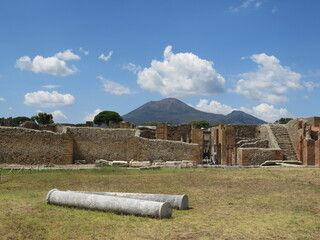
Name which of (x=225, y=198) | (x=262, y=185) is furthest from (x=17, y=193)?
(x=262, y=185)

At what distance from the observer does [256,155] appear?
27406mm

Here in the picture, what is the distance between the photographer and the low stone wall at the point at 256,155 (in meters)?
27.2

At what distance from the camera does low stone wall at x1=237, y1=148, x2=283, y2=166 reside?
89.4 feet

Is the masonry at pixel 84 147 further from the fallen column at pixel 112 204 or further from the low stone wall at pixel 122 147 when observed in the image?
the fallen column at pixel 112 204

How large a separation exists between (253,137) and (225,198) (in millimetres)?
25334

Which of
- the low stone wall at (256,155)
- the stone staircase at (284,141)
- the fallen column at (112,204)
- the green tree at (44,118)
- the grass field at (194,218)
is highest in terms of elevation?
the green tree at (44,118)

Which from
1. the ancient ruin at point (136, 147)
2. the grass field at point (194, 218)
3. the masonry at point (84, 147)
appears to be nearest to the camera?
the grass field at point (194, 218)

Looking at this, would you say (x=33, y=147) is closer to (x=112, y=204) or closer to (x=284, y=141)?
(x=284, y=141)

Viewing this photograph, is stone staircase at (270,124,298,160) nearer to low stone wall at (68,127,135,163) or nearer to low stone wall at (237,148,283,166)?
low stone wall at (237,148,283,166)

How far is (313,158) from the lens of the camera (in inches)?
1078

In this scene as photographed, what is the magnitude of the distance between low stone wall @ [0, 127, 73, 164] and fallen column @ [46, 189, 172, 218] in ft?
62.0

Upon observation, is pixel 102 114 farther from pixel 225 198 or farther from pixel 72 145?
pixel 225 198

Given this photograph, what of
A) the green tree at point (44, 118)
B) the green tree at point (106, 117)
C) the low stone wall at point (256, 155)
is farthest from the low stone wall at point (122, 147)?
the green tree at point (106, 117)

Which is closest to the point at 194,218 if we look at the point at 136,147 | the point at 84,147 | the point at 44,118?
the point at 136,147
